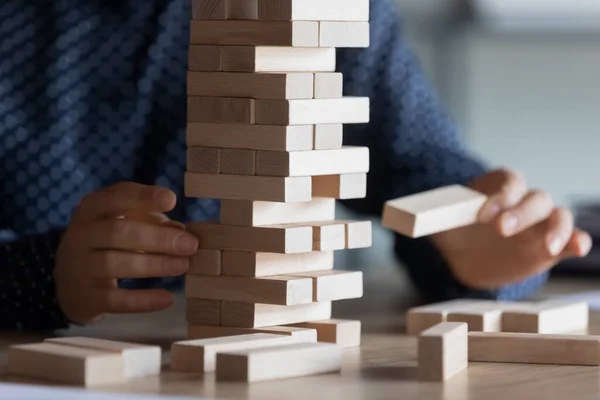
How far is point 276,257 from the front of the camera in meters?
1.05

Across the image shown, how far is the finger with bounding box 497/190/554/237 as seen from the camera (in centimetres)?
128

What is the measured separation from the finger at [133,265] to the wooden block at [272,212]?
62 millimetres

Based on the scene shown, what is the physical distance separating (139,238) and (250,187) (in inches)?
5.4

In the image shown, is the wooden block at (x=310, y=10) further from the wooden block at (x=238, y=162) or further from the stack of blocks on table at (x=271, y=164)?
the wooden block at (x=238, y=162)

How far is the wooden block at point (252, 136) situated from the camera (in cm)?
101

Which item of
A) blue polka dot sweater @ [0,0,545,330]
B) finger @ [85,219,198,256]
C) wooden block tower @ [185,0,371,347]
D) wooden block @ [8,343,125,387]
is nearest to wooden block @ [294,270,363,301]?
wooden block tower @ [185,0,371,347]

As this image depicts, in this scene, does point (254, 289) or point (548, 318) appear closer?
point (254, 289)

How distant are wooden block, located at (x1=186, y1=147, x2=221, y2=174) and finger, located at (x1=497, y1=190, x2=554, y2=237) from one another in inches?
14.6

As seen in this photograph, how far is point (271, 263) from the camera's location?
1.04m

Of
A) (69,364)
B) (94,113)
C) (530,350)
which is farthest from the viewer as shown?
(94,113)

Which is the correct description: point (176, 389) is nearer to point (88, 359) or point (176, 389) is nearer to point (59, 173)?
point (88, 359)

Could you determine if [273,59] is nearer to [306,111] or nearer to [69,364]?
[306,111]

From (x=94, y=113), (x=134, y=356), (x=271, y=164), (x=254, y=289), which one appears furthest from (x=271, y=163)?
(x=94, y=113)

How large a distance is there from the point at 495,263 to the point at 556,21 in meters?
1.34
